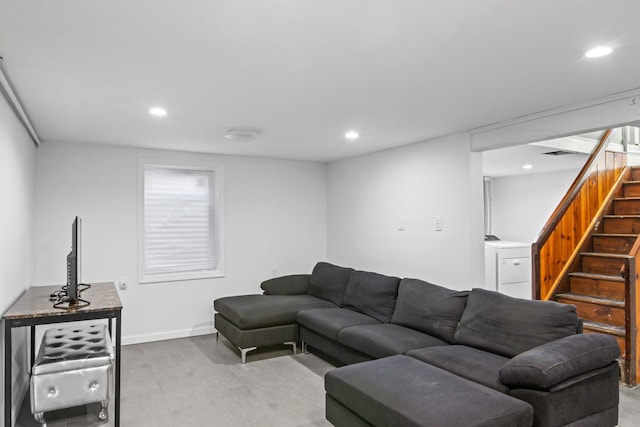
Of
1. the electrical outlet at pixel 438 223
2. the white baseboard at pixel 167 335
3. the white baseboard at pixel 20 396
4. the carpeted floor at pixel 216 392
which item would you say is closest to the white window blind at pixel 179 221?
the white baseboard at pixel 167 335

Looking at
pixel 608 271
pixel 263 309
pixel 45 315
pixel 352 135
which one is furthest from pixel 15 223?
pixel 608 271

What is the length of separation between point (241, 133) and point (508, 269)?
388 cm

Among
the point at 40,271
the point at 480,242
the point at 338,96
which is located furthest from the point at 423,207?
the point at 40,271

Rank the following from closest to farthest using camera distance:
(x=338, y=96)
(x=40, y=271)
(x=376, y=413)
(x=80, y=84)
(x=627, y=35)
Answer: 1. (x=627, y=35)
2. (x=376, y=413)
3. (x=80, y=84)
4. (x=338, y=96)
5. (x=40, y=271)

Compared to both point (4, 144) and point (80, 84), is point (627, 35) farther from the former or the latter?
point (4, 144)

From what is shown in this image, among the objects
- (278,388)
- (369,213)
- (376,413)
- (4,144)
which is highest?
(4,144)

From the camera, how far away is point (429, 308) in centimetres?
355

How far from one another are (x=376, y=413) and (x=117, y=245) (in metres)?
3.74

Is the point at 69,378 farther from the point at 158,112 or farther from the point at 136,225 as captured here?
the point at 136,225

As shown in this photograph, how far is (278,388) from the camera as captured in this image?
350 centimetres

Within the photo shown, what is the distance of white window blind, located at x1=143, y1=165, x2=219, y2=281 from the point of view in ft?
16.5

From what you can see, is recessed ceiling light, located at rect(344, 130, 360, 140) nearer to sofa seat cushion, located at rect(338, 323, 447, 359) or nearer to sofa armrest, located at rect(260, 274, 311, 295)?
sofa seat cushion, located at rect(338, 323, 447, 359)

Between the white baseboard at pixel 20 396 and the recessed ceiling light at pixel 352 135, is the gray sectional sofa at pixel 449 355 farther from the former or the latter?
the white baseboard at pixel 20 396

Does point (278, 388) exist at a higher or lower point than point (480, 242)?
lower
